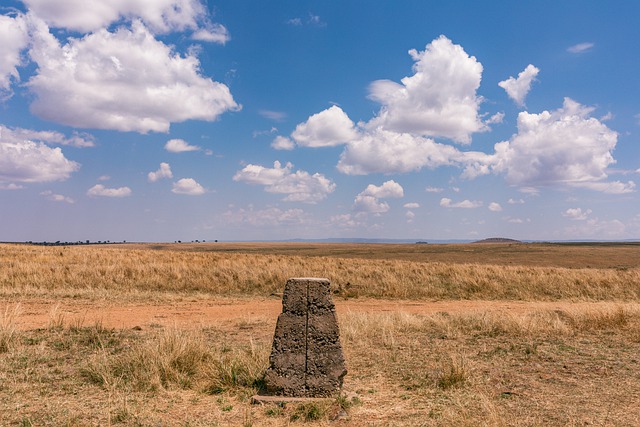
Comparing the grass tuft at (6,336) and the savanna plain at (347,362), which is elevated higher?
the grass tuft at (6,336)

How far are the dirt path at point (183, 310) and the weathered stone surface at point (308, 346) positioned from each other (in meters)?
5.55

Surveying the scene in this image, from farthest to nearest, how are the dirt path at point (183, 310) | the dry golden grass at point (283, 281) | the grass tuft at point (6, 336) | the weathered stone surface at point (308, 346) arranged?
1. the dry golden grass at point (283, 281)
2. the dirt path at point (183, 310)
3. the grass tuft at point (6, 336)
4. the weathered stone surface at point (308, 346)

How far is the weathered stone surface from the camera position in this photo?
6.54m

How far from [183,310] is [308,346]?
9.33m

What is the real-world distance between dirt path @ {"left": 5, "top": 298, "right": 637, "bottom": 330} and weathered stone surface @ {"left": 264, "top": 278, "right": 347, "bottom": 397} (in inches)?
219

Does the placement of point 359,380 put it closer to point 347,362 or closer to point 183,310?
point 347,362

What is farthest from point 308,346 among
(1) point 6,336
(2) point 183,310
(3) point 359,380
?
(2) point 183,310

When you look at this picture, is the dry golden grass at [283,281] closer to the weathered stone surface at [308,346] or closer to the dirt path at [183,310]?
the dirt path at [183,310]

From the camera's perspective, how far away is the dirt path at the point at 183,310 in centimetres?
1207

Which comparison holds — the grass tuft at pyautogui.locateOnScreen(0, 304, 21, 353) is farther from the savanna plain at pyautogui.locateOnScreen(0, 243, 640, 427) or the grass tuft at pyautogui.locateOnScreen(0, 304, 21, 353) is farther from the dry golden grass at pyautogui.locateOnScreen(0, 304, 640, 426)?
the dry golden grass at pyautogui.locateOnScreen(0, 304, 640, 426)

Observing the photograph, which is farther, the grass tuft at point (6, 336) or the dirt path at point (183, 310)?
the dirt path at point (183, 310)

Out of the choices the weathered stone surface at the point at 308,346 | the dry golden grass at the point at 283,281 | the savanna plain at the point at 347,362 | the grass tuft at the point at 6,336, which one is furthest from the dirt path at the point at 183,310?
the weathered stone surface at the point at 308,346

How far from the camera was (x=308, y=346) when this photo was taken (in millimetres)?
6566

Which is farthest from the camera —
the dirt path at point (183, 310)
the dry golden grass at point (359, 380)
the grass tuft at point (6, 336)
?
the dirt path at point (183, 310)
